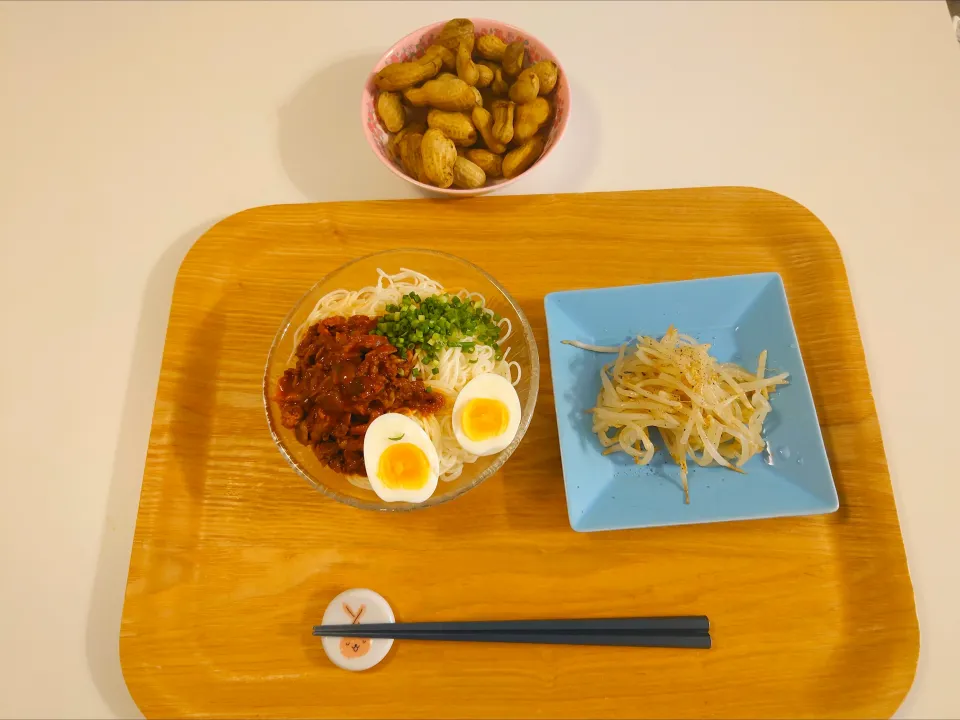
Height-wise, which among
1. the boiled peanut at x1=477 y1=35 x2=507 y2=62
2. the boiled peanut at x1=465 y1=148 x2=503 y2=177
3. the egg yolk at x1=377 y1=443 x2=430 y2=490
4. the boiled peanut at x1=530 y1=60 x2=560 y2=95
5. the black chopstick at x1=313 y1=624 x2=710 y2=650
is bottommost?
the black chopstick at x1=313 y1=624 x2=710 y2=650

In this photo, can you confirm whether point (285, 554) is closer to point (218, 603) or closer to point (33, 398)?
point (218, 603)

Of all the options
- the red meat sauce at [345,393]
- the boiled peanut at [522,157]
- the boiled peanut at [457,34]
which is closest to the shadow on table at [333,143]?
the boiled peanut at [522,157]

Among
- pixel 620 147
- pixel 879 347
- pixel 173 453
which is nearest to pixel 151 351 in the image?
pixel 173 453

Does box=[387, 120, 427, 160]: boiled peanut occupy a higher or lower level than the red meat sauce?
higher

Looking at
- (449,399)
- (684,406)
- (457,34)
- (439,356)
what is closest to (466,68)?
(457,34)

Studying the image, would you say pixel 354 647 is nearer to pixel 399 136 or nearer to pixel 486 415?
pixel 486 415

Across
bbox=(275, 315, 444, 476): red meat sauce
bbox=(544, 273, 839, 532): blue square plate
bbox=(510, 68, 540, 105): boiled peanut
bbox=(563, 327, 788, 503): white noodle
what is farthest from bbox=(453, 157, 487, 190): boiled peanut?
bbox=(563, 327, 788, 503): white noodle

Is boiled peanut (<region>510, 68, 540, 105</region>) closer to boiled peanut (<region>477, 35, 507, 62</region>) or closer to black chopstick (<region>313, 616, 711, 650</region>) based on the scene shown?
boiled peanut (<region>477, 35, 507, 62</region>)
